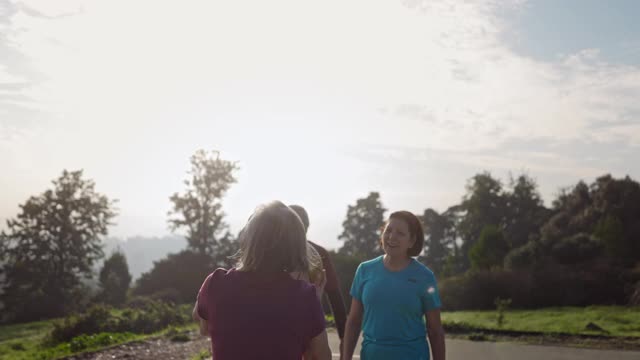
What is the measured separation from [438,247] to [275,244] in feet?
172

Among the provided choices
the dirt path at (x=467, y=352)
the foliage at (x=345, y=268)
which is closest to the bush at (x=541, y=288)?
the foliage at (x=345, y=268)

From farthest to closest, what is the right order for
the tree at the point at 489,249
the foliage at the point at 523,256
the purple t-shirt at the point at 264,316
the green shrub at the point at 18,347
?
the tree at the point at 489,249 < the foliage at the point at 523,256 < the green shrub at the point at 18,347 < the purple t-shirt at the point at 264,316

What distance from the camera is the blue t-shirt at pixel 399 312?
3.91 metres

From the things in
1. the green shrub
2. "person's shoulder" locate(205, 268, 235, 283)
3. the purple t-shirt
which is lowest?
the green shrub

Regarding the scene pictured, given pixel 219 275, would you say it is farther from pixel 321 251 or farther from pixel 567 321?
pixel 567 321

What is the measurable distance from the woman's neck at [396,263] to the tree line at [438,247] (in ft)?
43.7

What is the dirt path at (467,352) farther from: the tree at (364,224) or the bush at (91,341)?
the tree at (364,224)

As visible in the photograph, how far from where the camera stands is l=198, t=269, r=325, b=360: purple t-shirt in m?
2.54

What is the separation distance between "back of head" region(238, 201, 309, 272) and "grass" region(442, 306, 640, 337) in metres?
9.54

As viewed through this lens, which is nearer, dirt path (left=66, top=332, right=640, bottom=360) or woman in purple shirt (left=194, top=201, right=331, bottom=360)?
woman in purple shirt (left=194, top=201, right=331, bottom=360)

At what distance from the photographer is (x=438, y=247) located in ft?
176

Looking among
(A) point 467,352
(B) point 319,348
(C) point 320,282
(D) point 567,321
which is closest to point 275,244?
(B) point 319,348

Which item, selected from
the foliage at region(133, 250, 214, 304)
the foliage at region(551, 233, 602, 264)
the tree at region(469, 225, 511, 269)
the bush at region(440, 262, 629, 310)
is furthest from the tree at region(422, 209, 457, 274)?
the bush at region(440, 262, 629, 310)

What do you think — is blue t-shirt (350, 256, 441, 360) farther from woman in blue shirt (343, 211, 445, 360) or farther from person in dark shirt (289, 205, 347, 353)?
person in dark shirt (289, 205, 347, 353)
